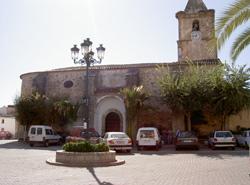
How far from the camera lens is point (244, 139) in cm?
2319

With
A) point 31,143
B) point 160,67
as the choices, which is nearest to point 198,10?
point 160,67

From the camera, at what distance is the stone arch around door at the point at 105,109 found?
102ft

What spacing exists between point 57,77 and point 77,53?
1885 cm

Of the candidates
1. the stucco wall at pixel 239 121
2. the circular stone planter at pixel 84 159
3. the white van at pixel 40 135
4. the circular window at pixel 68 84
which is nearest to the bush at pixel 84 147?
the circular stone planter at pixel 84 159

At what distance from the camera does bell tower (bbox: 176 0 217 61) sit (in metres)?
35.6

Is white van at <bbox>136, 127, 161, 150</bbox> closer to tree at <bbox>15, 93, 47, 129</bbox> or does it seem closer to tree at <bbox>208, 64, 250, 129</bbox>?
tree at <bbox>208, 64, 250, 129</bbox>

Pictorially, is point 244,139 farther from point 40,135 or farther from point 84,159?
point 40,135

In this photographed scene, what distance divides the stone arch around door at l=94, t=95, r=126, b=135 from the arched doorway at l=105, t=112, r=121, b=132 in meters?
0.40

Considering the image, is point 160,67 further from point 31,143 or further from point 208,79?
point 31,143

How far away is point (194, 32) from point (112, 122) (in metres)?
13.8

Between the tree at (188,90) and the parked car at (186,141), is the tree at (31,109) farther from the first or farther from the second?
the parked car at (186,141)

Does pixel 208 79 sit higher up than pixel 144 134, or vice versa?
pixel 208 79

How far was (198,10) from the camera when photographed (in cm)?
3631

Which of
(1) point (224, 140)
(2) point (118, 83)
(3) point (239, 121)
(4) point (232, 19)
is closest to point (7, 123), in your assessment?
(2) point (118, 83)
